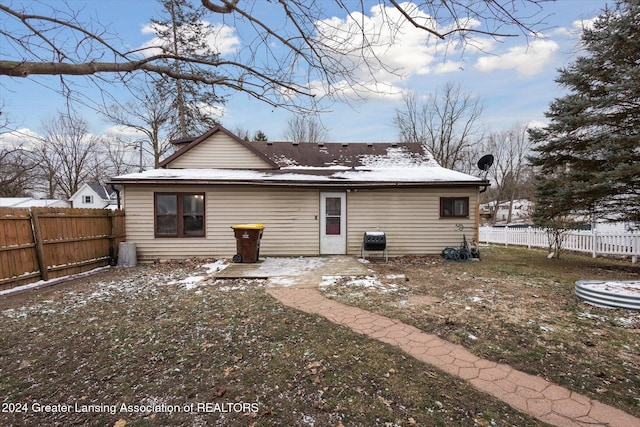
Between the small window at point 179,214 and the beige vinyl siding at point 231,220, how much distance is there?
16 centimetres

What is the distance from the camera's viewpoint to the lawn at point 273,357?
224cm

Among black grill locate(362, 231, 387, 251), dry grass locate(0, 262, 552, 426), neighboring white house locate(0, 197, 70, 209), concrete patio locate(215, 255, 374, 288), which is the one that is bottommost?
dry grass locate(0, 262, 552, 426)

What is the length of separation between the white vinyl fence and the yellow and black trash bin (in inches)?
444

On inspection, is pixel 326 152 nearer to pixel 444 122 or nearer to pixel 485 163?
pixel 485 163

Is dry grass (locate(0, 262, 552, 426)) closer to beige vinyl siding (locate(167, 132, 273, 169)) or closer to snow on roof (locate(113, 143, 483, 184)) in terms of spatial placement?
snow on roof (locate(113, 143, 483, 184))

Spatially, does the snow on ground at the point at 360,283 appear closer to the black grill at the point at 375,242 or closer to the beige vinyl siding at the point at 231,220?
the black grill at the point at 375,242

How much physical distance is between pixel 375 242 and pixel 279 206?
10.7 feet

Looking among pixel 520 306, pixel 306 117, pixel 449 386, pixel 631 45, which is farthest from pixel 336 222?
pixel 631 45

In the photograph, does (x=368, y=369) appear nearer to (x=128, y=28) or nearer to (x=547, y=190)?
(x=128, y=28)

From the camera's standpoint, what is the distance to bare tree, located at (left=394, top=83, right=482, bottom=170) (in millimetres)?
22547

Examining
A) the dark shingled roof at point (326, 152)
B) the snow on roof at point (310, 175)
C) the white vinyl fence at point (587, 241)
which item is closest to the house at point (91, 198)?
the dark shingled roof at point (326, 152)

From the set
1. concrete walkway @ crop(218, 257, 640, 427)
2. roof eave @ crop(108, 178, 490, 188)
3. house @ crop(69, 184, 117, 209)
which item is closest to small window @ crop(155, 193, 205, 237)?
roof eave @ crop(108, 178, 490, 188)

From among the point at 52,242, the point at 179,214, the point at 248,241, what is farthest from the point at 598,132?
the point at 52,242

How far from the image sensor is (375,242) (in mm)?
8711
